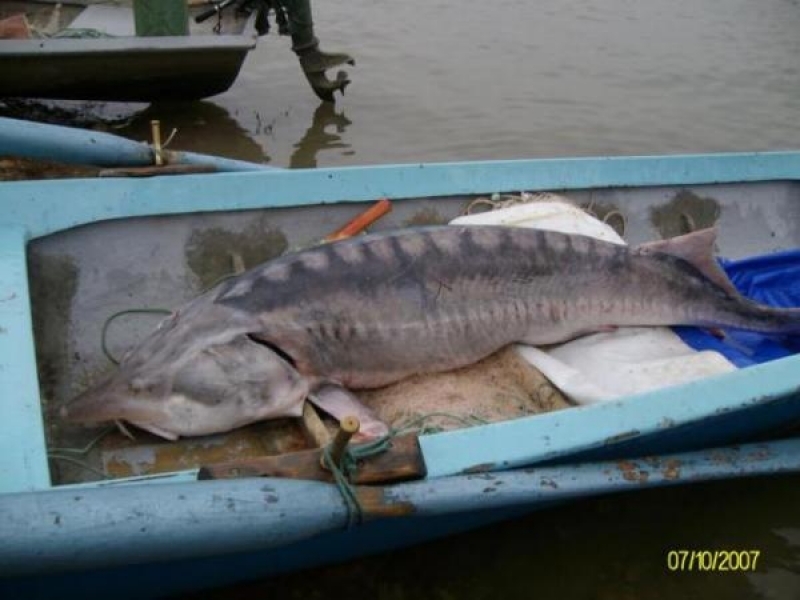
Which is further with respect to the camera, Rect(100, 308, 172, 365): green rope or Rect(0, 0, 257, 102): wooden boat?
Rect(0, 0, 257, 102): wooden boat

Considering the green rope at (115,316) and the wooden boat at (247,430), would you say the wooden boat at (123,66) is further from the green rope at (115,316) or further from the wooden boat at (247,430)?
the green rope at (115,316)

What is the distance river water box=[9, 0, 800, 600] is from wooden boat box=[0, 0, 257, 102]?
51 cm

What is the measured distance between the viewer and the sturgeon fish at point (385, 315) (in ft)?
9.94

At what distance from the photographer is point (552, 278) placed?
144 inches

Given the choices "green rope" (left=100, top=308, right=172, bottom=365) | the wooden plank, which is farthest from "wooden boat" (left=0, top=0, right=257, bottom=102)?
the wooden plank

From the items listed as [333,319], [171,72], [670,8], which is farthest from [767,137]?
[333,319]

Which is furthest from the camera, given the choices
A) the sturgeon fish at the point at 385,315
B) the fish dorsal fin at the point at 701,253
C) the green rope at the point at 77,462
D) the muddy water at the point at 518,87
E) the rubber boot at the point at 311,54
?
the muddy water at the point at 518,87

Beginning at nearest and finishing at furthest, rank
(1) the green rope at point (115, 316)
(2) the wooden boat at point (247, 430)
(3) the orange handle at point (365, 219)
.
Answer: (2) the wooden boat at point (247, 430) → (1) the green rope at point (115, 316) → (3) the orange handle at point (365, 219)

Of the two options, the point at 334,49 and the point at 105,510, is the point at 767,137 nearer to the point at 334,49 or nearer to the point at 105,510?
the point at 334,49

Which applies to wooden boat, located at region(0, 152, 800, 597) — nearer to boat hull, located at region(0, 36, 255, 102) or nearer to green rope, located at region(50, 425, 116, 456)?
green rope, located at region(50, 425, 116, 456)

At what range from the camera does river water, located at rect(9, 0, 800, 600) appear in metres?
3.46

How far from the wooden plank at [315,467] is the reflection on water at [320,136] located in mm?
5082
